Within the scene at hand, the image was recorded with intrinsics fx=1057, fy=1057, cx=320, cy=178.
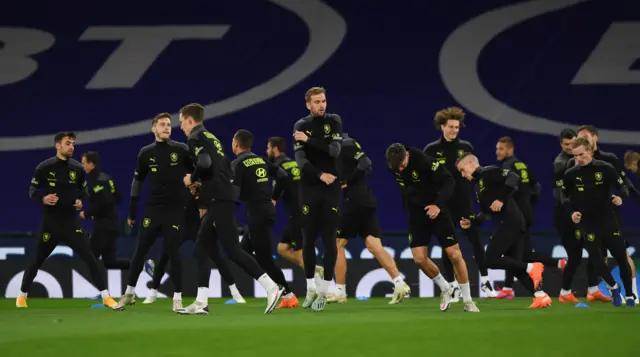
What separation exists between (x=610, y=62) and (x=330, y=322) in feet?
41.5

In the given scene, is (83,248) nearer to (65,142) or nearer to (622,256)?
(65,142)

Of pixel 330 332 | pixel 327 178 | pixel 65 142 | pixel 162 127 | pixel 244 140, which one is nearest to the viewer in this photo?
pixel 330 332

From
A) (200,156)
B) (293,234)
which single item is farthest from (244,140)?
(293,234)

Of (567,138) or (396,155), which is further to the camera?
(567,138)

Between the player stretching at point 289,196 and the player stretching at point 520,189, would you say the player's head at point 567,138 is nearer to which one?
the player stretching at point 520,189

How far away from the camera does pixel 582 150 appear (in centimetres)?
1181

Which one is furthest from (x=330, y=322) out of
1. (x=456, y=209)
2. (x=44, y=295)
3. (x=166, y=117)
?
(x=44, y=295)

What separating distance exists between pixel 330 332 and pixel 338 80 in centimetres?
1263

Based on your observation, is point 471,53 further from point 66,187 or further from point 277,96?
point 66,187

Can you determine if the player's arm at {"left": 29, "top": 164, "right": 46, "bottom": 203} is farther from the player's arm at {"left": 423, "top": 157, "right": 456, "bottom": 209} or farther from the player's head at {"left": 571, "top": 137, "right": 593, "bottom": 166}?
the player's head at {"left": 571, "top": 137, "right": 593, "bottom": 166}

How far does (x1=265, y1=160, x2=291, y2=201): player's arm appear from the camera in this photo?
13406mm

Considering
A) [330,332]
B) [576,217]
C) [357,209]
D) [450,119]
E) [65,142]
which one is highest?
[450,119]

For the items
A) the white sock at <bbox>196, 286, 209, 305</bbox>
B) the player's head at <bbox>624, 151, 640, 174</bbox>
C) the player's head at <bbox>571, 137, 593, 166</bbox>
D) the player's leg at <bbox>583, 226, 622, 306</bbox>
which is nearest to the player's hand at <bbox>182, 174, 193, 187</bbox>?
the white sock at <bbox>196, 286, 209, 305</bbox>

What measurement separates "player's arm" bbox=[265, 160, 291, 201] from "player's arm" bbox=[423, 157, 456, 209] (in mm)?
2502
